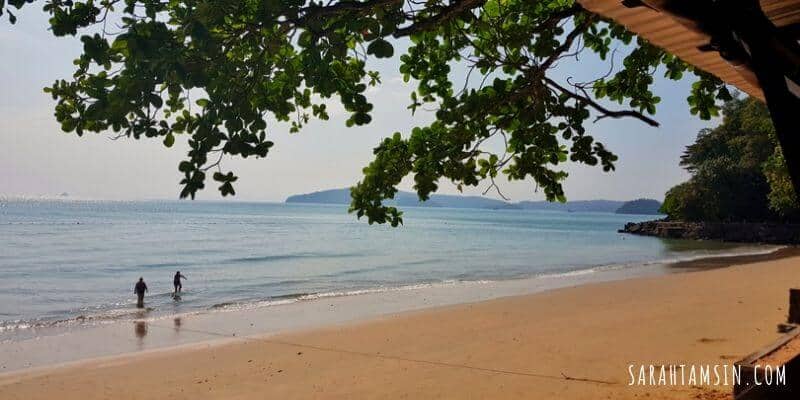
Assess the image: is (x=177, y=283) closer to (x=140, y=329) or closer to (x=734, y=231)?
(x=140, y=329)

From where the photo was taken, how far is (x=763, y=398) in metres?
2.77

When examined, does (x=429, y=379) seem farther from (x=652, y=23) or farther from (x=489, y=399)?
(x=652, y=23)

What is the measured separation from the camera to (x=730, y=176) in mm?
61625

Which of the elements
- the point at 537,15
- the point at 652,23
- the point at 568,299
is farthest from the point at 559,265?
the point at 652,23

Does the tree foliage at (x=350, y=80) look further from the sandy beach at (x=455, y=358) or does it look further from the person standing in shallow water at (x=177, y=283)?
the person standing in shallow water at (x=177, y=283)

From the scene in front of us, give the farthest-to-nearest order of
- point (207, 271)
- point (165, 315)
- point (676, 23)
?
point (207, 271) → point (165, 315) → point (676, 23)

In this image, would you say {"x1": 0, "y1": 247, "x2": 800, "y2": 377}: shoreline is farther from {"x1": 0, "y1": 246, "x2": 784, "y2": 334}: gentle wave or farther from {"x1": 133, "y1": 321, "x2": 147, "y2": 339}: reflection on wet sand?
{"x1": 0, "y1": 246, "x2": 784, "y2": 334}: gentle wave

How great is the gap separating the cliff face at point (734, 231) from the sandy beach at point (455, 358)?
47.4m

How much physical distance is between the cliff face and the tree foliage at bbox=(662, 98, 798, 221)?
1.33 metres

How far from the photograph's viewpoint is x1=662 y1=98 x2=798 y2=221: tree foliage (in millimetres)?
58875

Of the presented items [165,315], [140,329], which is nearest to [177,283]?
[165,315]

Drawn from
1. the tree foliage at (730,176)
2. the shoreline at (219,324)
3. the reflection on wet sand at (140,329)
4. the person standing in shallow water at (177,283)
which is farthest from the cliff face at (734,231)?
the reflection on wet sand at (140,329)

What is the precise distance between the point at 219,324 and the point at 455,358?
355 inches

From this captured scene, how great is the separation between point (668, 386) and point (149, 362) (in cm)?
1013
